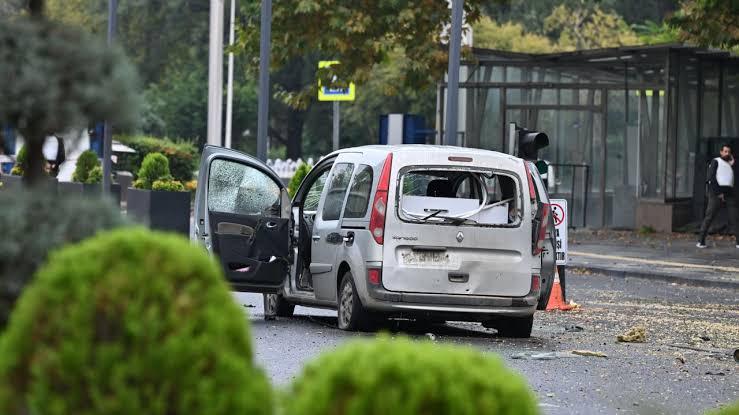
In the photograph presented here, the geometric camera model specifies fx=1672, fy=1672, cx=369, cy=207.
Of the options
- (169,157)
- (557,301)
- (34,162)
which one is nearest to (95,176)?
(169,157)

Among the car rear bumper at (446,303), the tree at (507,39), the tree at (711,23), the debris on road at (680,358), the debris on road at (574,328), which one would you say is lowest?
the debris on road at (574,328)

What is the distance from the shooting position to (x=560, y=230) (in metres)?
18.0

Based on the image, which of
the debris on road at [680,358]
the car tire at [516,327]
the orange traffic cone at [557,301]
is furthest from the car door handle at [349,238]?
the orange traffic cone at [557,301]

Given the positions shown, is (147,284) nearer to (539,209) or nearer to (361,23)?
(539,209)

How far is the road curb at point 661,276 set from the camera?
2275cm

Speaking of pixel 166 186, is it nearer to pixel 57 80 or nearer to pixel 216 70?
pixel 216 70

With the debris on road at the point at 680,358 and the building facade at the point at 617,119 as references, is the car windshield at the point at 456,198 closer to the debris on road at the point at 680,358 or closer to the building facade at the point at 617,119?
the debris on road at the point at 680,358

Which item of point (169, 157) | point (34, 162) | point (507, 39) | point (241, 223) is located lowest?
point (241, 223)

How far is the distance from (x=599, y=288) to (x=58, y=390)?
1855cm

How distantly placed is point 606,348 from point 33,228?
9.43 metres

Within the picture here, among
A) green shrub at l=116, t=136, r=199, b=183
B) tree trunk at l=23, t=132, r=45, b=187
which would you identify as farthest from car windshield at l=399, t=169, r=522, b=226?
green shrub at l=116, t=136, r=199, b=183

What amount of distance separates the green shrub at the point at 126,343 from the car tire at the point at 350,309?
10.1 metres

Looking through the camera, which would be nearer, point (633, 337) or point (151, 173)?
point (633, 337)

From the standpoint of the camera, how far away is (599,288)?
2217cm
